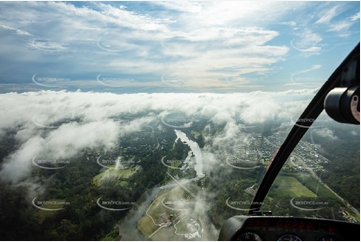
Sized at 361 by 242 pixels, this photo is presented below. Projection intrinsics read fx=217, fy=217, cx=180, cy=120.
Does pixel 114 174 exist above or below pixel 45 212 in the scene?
above

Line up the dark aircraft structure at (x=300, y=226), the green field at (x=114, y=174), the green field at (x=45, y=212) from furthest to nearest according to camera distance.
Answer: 1. the green field at (x=114, y=174)
2. the green field at (x=45, y=212)
3. the dark aircraft structure at (x=300, y=226)

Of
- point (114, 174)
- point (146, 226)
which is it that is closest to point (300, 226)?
point (146, 226)

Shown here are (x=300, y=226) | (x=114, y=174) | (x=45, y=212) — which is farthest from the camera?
(x=114, y=174)

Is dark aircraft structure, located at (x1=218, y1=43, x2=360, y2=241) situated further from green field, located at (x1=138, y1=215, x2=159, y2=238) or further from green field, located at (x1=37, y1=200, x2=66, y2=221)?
green field, located at (x1=37, y1=200, x2=66, y2=221)

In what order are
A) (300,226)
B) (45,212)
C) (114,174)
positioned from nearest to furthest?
(300,226) → (45,212) → (114,174)

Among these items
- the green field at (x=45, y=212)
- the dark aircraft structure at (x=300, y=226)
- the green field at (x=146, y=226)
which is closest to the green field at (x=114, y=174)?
the green field at (x=45, y=212)

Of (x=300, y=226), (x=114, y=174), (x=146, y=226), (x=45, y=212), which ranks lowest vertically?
(x=146, y=226)

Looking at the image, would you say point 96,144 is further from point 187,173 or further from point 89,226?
point 187,173

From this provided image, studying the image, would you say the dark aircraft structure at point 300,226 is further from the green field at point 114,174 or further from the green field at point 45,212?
the green field at point 45,212

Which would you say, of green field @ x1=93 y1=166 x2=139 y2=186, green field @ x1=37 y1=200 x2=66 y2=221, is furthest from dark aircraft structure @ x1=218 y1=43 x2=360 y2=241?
green field @ x1=37 y1=200 x2=66 y2=221

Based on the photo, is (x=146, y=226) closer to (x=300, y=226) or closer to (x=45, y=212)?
(x=45, y=212)

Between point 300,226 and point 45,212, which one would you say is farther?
point 45,212
